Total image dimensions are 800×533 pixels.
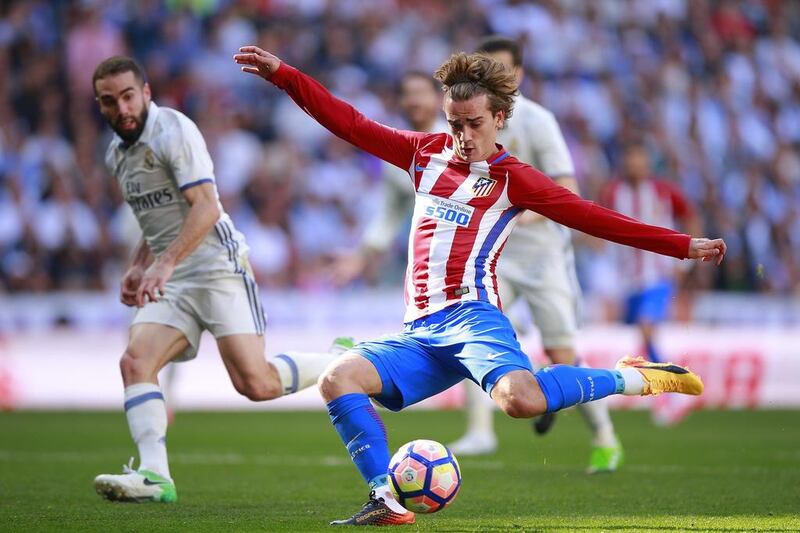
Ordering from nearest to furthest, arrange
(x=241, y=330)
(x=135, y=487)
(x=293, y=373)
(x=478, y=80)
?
(x=478, y=80) < (x=135, y=487) < (x=241, y=330) < (x=293, y=373)

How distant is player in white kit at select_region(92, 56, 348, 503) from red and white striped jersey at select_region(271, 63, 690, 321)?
103 centimetres

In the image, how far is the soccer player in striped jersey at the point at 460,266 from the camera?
5.59 m

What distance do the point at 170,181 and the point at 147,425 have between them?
1317 millimetres

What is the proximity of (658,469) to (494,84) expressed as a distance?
12.2 ft

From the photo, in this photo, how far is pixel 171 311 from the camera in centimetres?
703

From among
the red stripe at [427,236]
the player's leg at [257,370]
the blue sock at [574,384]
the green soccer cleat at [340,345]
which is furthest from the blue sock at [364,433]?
the green soccer cleat at [340,345]

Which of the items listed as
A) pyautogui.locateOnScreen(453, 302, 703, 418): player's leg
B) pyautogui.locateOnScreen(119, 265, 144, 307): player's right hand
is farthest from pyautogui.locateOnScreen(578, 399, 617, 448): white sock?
pyautogui.locateOnScreen(119, 265, 144, 307): player's right hand

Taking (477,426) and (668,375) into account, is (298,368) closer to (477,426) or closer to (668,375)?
(668,375)

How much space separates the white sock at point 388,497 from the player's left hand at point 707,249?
166 centimetres

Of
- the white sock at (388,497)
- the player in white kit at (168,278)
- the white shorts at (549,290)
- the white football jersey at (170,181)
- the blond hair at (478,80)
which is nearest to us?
the white sock at (388,497)

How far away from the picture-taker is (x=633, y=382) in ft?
19.4

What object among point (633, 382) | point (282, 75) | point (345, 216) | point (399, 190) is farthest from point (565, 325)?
point (345, 216)

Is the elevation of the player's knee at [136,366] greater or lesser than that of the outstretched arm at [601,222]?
lesser

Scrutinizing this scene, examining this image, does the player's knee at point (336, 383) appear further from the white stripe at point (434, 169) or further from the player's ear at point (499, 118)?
the player's ear at point (499, 118)
